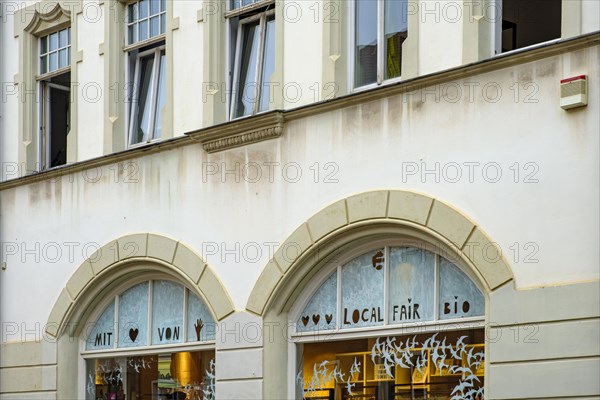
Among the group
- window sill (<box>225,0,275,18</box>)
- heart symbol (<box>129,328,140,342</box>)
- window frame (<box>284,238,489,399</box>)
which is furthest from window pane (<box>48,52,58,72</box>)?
window frame (<box>284,238,489,399</box>)

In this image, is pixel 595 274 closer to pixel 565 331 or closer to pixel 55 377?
pixel 565 331

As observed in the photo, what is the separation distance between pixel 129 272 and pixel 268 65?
11.4ft

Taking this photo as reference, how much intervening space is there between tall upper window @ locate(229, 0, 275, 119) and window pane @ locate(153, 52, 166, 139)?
4.87 ft

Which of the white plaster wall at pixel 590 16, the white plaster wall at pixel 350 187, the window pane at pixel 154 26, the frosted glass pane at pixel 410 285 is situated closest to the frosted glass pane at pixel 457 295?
the frosted glass pane at pixel 410 285

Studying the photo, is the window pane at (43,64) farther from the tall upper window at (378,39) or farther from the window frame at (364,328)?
the window frame at (364,328)

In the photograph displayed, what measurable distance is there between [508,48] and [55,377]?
8220 mm

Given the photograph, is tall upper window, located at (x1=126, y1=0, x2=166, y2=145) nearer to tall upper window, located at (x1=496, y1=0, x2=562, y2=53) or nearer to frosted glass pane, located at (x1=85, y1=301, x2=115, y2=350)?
frosted glass pane, located at (x1=85, y1=301, x2=115, y2=350)

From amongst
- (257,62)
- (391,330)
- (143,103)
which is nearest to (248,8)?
(257,62)

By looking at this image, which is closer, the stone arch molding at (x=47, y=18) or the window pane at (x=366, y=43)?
the window pane at (x=366, y=43)

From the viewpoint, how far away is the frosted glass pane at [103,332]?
61.1 feet

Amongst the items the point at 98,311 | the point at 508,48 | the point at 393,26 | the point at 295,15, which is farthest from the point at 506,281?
the point at 98,311

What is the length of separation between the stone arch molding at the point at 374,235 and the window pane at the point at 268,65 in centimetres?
196

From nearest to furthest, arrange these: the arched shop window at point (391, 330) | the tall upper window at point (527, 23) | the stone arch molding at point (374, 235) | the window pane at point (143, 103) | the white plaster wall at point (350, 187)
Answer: the white plaster wall at point (350, 187) → the stone arch molding at point (374, 235) → the tall upper window at point (527, 23) → the arched shop window at point (391, 330) → the window pane at point (143, 103)

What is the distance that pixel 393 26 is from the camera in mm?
15234
